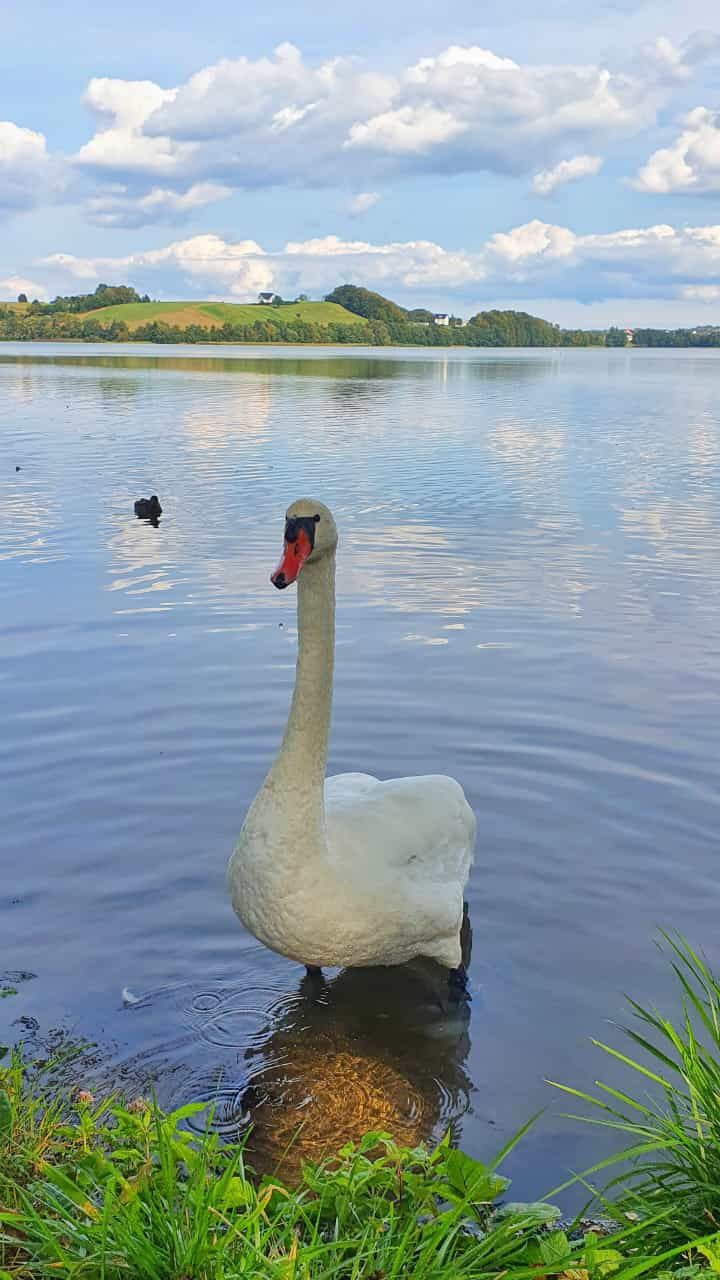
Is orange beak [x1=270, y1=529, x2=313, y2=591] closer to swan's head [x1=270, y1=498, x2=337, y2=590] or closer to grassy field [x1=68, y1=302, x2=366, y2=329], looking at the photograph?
swan's head [x1=270, y1=498, x2=337, y2=590]

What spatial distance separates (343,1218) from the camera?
11.9ft

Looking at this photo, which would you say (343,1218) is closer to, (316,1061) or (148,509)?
(316,1061)

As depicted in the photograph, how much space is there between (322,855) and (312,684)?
2.67 ft

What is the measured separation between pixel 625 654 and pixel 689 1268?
962 cm

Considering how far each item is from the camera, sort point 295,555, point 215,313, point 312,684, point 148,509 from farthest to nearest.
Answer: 1. point 215,313
2. point 148,509
3. point 312,684
4. point 295,555

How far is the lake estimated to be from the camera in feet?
19.2

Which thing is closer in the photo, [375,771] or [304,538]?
[304,538]

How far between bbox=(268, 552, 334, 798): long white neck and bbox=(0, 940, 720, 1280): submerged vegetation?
1.89 metres

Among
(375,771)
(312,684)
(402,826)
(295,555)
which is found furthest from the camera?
(375,771)

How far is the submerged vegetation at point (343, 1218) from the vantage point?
3.25m

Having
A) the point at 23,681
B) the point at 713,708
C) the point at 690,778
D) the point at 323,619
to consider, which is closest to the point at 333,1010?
the point at 323,619

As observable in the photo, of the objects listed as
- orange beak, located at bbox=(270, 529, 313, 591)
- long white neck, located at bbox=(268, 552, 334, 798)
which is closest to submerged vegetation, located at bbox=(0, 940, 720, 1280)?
long white neck, located at bbox=(268, 552, 334, 798)

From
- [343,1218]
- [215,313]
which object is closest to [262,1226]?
[343,1218]

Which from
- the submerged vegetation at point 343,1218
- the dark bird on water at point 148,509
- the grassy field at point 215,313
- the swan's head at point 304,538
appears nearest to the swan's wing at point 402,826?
the swan's head at point 304,538
